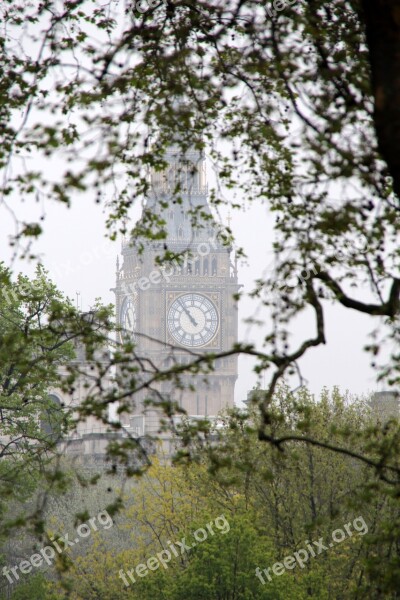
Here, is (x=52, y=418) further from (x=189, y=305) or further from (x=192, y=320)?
(x=189, y=305)

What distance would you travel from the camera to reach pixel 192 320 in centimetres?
12544

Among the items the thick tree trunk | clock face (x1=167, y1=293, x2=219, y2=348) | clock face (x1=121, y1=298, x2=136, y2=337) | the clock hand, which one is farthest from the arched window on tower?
clock face (x1=121, y1=298, x2=136, y2=337)

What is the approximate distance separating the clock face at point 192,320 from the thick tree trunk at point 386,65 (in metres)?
112

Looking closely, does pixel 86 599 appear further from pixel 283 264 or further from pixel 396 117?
pixel 396 117

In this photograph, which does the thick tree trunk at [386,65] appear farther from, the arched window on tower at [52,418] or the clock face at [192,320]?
the clock face at [192,320]

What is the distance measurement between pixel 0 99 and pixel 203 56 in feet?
6.81

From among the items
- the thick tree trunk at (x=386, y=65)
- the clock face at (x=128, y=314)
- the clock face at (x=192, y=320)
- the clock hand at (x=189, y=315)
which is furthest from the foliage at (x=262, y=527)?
the clock face at (x=128, y=314)

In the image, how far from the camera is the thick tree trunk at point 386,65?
8.96 meters

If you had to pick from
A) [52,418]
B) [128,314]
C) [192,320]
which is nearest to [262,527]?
[52,418]

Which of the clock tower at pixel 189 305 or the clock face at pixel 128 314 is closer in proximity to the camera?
the clock tower at pixel 189 305

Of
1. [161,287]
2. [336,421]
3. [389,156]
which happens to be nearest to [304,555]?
[336,421]

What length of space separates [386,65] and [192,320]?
382 feet

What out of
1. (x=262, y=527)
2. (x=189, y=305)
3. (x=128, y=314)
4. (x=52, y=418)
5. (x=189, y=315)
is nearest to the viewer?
(x=262, y=527)

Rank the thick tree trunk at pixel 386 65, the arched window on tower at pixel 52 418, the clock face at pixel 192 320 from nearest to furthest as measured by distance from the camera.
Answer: the thick tree trunk at pixel 386 65, the arched window on tower at pixel 52 418, the clock face at pixel 192 320
